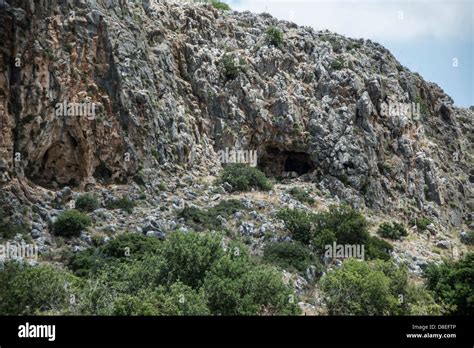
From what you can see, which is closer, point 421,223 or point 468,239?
point 421,223

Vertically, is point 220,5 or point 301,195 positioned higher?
point 220,5

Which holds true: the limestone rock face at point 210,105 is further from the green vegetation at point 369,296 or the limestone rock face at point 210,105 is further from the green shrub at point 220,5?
the green vegetation at point 369,296

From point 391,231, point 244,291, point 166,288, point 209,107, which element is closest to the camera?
point 244,291

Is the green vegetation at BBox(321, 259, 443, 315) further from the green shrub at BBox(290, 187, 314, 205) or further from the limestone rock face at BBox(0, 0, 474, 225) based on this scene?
the green shrub at BBox(290, 187, 314, 205)

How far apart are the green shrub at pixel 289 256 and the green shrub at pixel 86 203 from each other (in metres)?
11.5

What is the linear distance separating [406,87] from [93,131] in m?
39.6

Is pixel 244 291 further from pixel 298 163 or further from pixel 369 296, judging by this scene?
pixel 298 163

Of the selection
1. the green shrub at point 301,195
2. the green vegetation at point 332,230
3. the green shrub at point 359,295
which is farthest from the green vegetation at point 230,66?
the green shrub at point 359,295

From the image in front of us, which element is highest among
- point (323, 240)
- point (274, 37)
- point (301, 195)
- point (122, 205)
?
point (274, 37)

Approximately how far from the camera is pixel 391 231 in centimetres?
4141

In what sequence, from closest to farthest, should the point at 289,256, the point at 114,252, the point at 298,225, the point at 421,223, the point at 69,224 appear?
1. the point at 114,252
2. the point at 69,224
3. the point at 289,256
4. the point at 298,225
5. the point at 421,223

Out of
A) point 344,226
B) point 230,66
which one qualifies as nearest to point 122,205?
point 344,226

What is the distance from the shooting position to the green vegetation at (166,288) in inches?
671

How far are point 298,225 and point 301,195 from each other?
799 cm
